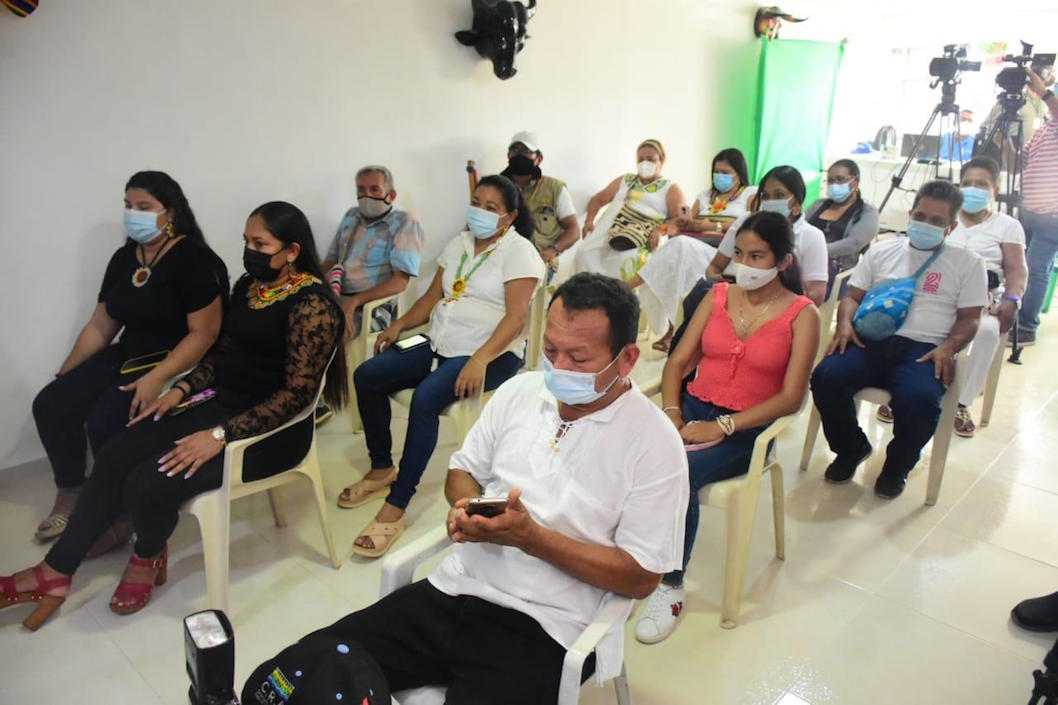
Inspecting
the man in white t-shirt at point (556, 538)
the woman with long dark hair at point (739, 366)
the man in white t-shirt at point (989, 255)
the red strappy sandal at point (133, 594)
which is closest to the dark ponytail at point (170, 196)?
the red strappy sandal at point (133, 594)

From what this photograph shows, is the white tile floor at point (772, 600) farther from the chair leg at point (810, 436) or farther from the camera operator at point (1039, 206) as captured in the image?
the camera operator at point (1039, 206)

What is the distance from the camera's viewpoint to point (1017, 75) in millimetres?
3971

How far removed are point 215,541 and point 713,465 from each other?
135cm

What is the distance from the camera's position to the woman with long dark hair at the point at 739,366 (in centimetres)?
198

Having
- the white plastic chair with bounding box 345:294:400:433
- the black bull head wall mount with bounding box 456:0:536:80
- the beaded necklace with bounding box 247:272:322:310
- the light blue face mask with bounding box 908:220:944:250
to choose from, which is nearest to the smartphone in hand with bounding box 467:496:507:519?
the beaded necklace with bounding box 247:272:322:310

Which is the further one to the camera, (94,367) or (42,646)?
(94,367)

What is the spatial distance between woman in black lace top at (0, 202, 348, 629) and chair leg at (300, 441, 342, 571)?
4 cm

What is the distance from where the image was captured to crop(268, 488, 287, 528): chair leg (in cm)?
237

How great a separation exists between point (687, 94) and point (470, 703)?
4949mm

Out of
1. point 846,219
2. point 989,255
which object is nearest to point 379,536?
point 846,219

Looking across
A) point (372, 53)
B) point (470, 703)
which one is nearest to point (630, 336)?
point (470, 703)

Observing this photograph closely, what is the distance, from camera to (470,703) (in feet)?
3.85

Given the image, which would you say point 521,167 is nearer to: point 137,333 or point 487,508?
point 137,333

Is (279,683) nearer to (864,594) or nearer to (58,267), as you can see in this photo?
(864,594)
